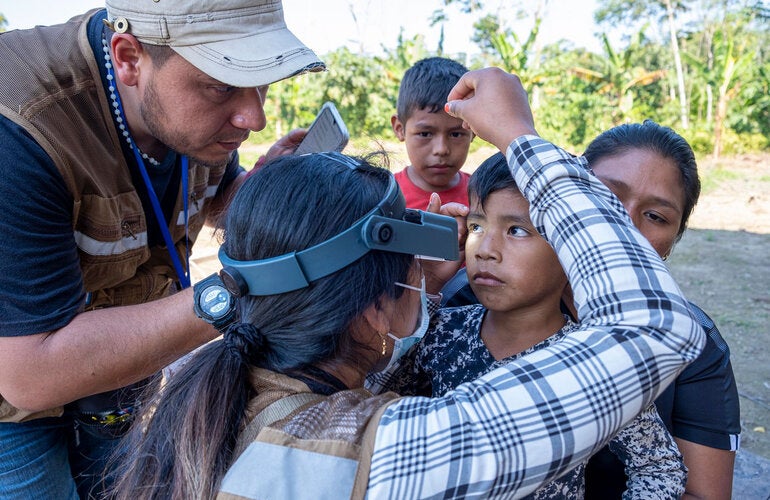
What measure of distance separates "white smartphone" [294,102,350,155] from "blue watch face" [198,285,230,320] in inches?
26.4

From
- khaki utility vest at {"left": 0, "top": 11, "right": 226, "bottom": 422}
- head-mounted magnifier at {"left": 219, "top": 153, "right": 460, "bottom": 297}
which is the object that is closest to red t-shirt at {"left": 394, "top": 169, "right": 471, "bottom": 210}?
khaki utility vest at {"left": 0, "top": 11, "right": 226, "bottom": 422}

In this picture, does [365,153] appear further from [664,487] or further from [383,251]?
[664,487]

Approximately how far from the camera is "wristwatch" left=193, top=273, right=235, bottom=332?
1.52 meters

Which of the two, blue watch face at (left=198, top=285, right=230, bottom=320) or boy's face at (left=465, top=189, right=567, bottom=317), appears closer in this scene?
blue watch face at (left=198, top=285, right=230, bottom=320)

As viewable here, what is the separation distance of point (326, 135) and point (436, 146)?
1341mm

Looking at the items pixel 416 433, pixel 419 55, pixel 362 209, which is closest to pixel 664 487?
pixel 416 433

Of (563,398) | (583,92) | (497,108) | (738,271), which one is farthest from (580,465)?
(583,92)

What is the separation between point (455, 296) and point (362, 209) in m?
1.08

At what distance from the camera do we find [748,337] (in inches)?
243

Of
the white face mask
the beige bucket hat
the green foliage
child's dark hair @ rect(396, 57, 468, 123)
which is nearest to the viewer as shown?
the white face mask

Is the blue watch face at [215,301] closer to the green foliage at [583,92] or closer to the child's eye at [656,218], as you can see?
the child's eye at [656,218]

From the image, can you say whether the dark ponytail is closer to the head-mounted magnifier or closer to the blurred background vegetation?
the head-mounted magnifier

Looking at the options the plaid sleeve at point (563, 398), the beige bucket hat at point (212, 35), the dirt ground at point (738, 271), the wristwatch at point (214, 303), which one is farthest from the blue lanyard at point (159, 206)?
the plaid sleeve at point (563, 398)

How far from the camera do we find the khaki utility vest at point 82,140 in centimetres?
163
